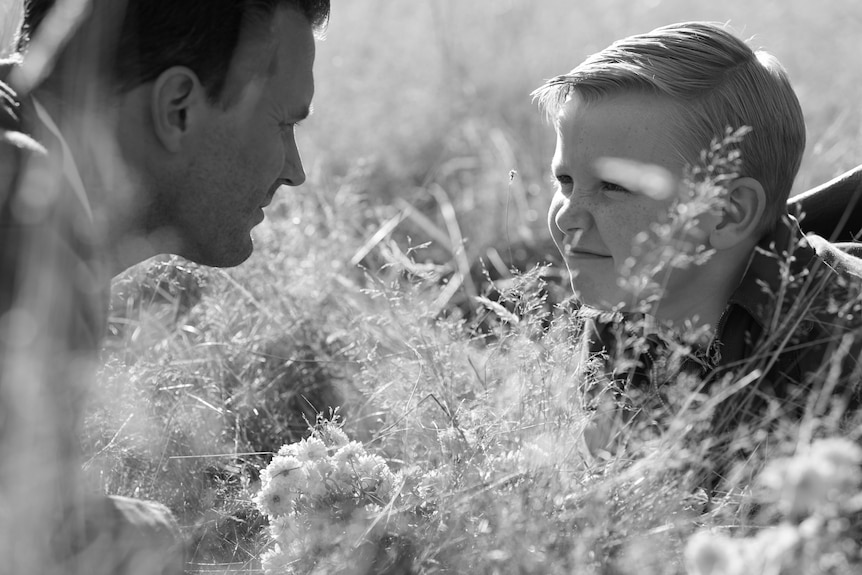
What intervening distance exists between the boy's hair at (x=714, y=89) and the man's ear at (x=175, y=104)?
1.06 meters

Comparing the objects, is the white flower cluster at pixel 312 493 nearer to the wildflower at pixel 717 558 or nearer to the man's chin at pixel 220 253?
the man's chin at pixel 220 253

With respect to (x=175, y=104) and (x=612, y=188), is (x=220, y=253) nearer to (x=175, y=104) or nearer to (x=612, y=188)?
(x=175, y=104)

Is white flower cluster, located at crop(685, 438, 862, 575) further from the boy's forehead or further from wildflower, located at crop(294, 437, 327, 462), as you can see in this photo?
the boy's forehead

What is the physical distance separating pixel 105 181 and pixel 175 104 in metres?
0.25

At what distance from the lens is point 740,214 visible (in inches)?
99.6

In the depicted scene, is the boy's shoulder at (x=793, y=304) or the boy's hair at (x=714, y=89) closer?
the boy's shoulder at (x=793, y=304)

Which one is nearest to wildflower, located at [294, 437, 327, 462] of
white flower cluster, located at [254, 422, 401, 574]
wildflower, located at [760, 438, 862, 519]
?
white flower cluster, located at [254, 422, 401, 574]

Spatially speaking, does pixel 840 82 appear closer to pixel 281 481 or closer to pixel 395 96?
pixel 395 96

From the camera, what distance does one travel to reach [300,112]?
91.7 inches

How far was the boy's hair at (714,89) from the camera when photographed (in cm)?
255

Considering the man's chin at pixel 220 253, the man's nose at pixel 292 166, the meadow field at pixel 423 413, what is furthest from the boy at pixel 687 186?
the man's chin at pixel 220 253

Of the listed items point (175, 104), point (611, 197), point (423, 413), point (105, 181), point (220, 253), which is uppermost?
point (175, 104)

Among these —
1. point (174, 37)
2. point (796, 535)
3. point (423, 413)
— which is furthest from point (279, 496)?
point (796, 535)

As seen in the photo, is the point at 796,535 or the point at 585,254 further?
the point at 585,254
